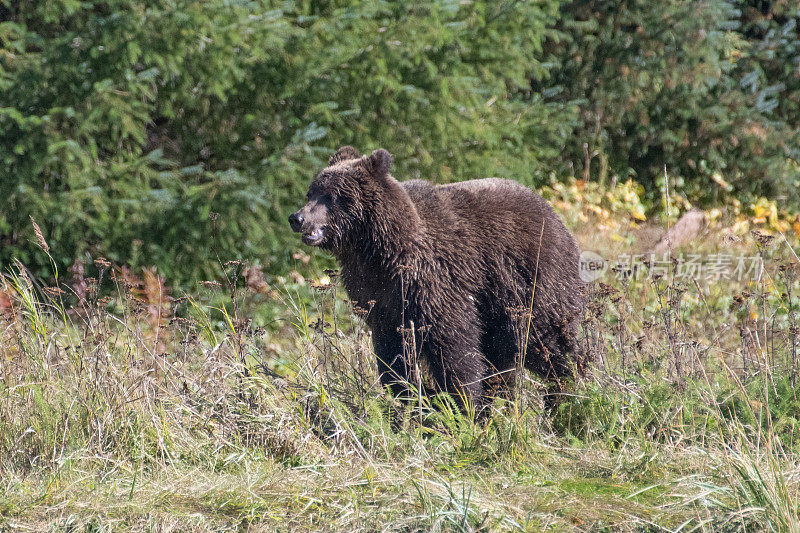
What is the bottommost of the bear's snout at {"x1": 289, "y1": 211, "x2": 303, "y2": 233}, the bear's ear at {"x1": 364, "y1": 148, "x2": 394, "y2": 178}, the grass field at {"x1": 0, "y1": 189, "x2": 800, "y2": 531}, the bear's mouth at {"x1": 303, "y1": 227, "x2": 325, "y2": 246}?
the grass field at {"x1": 0, "y1": 189, "x2": 800, "y2": 531}

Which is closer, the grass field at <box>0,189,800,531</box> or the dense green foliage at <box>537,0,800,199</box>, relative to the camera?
the grass field at <box>0,189,800,531</box>

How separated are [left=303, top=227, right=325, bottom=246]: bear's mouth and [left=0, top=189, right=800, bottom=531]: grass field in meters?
0.38

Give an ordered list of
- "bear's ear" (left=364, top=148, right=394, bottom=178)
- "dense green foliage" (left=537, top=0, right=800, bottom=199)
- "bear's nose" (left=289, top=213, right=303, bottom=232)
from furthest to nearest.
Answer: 1. "dense green foliage" (left=537, top=0, right=800, bottom=199)
2. "bear's ear" (left=364, top=148, right=394, bottom=178)
3. "bear's nose" (left=289, top=213, right=303, bottom=232)

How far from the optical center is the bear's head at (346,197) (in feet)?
14.3

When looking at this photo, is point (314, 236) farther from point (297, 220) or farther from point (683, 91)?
point (683, 91)

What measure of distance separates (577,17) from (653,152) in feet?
6.61

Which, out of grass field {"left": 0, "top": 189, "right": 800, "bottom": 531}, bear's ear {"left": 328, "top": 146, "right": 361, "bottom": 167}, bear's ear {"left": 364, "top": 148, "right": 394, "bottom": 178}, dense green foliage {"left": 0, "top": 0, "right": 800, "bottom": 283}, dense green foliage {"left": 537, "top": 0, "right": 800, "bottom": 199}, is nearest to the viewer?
grass field {"left": 0, "top": 189, "right": 800, "bottom": 531}

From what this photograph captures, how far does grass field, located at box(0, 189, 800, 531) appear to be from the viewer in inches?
122

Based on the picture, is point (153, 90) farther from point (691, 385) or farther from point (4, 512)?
point (691, 385)

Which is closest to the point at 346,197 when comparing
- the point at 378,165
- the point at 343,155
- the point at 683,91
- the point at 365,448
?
the point at 378,165

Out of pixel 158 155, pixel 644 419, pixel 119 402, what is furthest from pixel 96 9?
pixel 644 419

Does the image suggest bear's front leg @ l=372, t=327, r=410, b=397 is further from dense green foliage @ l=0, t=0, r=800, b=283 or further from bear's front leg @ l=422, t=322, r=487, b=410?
dense green foliage @ l=0, t=0, r=800, b=283

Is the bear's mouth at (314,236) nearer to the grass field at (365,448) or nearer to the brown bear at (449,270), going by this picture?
the brown bear at (449,270)

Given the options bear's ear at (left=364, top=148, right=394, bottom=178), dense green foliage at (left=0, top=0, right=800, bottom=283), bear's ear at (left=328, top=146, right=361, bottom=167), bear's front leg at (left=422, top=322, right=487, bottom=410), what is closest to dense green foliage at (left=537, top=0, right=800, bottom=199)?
dense green foliage at (left=0, top=0, right=800, bottom=283)
